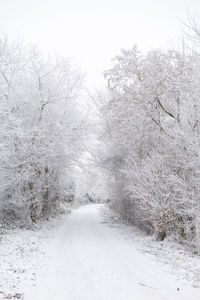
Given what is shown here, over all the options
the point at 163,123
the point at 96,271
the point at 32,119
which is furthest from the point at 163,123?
the point at 32,119

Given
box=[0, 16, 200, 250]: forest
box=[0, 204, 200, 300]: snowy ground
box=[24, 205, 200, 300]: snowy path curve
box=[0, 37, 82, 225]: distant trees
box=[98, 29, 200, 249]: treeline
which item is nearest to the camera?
box=[24, 205, 200, 300]: snowy path curve

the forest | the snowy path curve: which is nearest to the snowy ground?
the snowy path curve

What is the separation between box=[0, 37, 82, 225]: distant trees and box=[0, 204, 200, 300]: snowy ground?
4.06 m

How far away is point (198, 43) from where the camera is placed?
23.7 feet

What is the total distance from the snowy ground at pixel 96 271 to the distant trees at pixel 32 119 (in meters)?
4.06

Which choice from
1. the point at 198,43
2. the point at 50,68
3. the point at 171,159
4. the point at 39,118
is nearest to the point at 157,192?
the point at 171,159

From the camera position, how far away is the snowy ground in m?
5.09

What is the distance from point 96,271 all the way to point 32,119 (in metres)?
11.2

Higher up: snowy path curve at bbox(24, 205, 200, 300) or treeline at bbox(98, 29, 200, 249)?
treeline at bbox(98, 29, 200, 249)

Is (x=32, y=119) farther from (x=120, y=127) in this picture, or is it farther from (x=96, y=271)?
(x=96, y=271)

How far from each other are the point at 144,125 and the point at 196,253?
24.5 ft

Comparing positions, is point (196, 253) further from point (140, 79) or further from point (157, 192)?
point (140, 79)

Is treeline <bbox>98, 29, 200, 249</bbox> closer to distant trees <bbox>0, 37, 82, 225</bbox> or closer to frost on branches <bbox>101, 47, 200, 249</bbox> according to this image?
frost on branches <bbox>101, 47, 200, 249</bbox>

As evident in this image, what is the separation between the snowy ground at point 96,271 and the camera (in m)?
5.09
